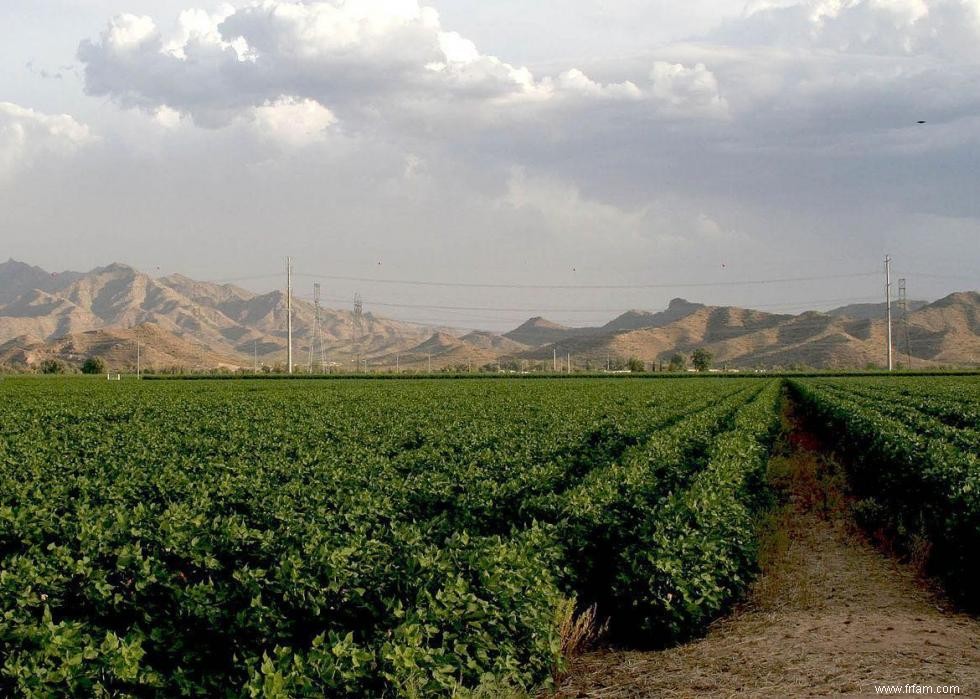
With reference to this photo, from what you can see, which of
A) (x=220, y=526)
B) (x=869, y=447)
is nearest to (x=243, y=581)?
(x=220, y=526)

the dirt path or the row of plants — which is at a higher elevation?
the row of plants

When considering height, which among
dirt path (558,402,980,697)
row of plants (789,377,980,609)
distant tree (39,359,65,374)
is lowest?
dirt path (558,402,980,697)

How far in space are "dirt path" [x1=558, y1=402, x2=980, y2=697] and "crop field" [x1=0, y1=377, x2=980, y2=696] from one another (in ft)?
1.48

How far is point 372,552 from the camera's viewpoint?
25.3 feet

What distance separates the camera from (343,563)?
7.34 metres

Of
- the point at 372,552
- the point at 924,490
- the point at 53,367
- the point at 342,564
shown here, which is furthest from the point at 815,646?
the point at 53,367

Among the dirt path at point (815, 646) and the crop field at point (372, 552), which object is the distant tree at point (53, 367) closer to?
the crop field at point (372, 552)

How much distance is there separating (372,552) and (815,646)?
4.42m

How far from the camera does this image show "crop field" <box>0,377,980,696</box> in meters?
6.18

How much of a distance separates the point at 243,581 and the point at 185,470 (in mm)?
7457

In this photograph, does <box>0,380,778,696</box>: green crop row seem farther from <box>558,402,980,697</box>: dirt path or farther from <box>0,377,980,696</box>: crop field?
<box>558,402,980,697</box>: dirt path

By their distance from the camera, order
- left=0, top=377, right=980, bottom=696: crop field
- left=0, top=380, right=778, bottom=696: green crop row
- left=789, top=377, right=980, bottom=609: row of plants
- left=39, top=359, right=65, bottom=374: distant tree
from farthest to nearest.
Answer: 1. left=39, top=359, right=65, bottom=374: distant tree
2. left=789, top=377, right=980, bottom=609: row of plants
3. left=0, top=377, right=980, bottom=696: crop field
4. left=0, top=380, right=778, bottom=696: green crop row

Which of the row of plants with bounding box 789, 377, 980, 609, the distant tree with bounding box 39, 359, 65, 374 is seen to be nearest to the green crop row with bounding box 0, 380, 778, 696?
the row of plants with bounding box 789, 377, 980, 609

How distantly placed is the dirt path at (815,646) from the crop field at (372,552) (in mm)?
450
